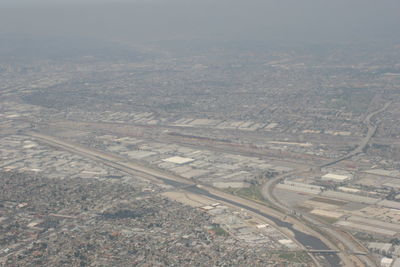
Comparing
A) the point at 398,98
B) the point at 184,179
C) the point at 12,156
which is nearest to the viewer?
the point at 184,179

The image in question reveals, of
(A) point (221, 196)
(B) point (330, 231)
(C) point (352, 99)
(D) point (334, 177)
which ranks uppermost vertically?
(B) point (330, 231)

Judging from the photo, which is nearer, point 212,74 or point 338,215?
point 338,215

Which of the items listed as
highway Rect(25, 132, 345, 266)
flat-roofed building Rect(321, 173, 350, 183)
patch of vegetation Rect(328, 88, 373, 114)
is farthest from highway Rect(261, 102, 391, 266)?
patch of vegetation Rect(328, 88, 373, 114)

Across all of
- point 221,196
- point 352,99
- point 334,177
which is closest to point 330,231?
point 221,196

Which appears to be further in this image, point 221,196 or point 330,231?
point 221,196

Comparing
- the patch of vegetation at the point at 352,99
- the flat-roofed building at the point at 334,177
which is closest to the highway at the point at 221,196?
the flat-roofed building at the point at 334,177

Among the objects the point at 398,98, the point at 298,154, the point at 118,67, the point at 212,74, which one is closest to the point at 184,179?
the point at 298,154

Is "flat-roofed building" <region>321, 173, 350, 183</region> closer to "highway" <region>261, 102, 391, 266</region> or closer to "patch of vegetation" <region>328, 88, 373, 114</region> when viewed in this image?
"highway" <region>261, 102, 391, 266</region>

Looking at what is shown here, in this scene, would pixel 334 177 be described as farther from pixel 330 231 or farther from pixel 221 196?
pixel 330 231

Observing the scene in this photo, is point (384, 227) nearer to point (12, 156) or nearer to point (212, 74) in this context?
point (12, 156)
